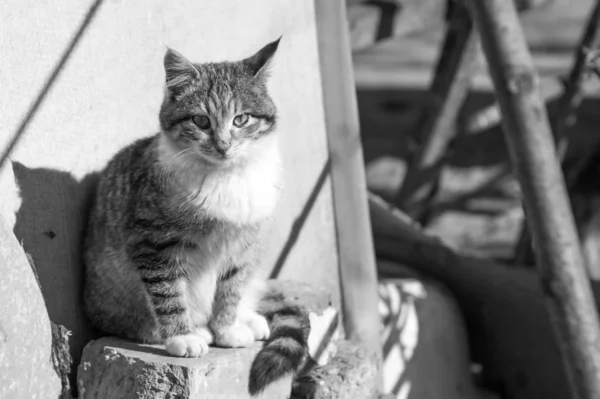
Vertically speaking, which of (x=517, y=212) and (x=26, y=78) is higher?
(x=26, y=78)

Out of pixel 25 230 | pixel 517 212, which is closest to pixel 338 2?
pixel 25 230

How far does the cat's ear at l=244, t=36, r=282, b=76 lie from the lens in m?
2.57

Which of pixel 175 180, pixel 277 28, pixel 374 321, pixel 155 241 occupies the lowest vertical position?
pixel 374 321

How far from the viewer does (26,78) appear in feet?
8.20

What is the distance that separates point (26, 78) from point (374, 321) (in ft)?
5.82

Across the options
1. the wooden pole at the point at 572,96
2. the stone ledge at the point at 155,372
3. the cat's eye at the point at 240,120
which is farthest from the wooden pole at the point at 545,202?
the wooden pole at the point at 572,96

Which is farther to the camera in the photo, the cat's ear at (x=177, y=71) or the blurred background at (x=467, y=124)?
the blurred background at (x=467, y=124)

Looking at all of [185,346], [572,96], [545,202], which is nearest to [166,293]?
Result: [185,346]

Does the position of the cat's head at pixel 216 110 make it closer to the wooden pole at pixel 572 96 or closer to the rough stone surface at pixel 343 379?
the rough stone surface at pixel 343 379

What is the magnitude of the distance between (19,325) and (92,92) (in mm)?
834

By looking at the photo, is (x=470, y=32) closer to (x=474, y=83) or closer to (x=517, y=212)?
(x=474, y=83)

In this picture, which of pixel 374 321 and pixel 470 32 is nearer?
pixel 374 321

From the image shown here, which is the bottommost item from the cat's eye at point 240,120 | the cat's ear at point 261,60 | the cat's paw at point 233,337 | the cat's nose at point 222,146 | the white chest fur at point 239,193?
the cat's paw at point 233,337

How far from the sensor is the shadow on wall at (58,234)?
254 centimetres
